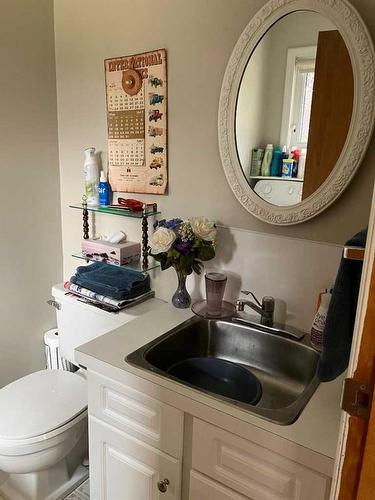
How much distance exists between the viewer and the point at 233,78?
4.39 feet

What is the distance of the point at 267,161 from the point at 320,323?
56 centimetres

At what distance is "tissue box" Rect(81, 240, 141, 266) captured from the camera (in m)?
1.67

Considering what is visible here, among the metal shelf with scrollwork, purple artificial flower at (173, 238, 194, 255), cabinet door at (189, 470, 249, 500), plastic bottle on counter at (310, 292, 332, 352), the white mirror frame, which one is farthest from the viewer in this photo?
the metal shelf with scrollwork

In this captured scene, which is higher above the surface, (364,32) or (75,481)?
(364,32)

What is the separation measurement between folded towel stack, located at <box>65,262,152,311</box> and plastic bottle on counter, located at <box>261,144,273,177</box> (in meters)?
0.68

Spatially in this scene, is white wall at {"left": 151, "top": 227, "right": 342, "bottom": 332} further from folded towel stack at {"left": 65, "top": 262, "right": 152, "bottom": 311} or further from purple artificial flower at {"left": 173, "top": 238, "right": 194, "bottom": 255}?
folded towel stack at {"left": 65, "top": 262, "right": 152, "bottom": 311}

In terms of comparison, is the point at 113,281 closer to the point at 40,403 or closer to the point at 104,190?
the point at 104,190

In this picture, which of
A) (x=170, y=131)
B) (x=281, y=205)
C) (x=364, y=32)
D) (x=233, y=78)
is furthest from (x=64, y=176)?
(x=364, y=32)

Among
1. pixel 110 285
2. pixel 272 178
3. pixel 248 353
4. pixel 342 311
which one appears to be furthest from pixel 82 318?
pixel 342 311

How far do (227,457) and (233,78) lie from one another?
3.82 ft

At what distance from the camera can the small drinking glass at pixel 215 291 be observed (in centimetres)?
145

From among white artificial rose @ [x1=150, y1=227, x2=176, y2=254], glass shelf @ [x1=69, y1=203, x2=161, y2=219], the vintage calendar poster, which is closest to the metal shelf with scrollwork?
glass shelf @ [x1=69, y1=203, x2=161, y2=219]

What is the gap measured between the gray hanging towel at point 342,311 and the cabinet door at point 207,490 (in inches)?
16.9

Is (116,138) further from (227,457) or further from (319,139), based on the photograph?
(227,457)
